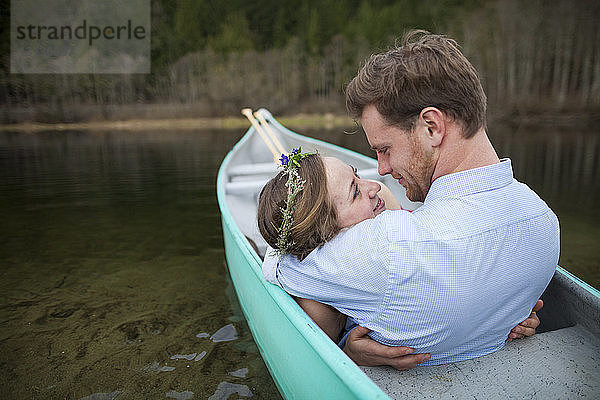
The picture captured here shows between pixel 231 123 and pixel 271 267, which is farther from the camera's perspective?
pixel 231 123

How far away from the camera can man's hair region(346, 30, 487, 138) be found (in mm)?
1617

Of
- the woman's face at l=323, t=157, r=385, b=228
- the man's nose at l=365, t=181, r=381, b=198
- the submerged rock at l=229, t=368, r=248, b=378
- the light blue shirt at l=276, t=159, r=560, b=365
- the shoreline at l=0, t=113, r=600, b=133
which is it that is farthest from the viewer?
the shoreline at l=0, t=113, r=600, b=133

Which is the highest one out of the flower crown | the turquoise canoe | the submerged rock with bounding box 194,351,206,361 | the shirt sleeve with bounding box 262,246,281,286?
the flower crown

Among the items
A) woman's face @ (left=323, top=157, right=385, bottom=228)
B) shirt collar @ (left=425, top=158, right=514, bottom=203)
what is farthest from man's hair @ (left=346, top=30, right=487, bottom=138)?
woman's face @ (left=323, top=157, right=385, bottom=228)

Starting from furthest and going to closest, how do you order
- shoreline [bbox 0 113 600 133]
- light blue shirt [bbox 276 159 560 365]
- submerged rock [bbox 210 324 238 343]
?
shoreline [bbox 0 113 600 133]
submerged rock [bbox 210 324 238 343]
light blue shirt [bbox 276 159 560 365]

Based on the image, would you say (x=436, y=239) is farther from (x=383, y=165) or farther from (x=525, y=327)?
(x=525, y=327)

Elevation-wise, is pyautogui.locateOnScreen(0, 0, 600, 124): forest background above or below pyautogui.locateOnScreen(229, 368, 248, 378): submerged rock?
above

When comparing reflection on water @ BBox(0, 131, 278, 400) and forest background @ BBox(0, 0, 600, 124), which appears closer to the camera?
reflection on water @ BBox(0, 131, 278, 400)

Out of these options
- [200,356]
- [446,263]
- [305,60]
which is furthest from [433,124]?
[305,60]

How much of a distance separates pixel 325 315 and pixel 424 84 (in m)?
0.96

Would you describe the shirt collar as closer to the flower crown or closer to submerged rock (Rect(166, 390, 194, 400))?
the flower crown

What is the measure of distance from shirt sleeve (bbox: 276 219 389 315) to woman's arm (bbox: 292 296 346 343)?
11cm

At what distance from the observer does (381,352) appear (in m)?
1.75

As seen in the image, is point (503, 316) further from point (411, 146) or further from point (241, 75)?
point (241, 75)
